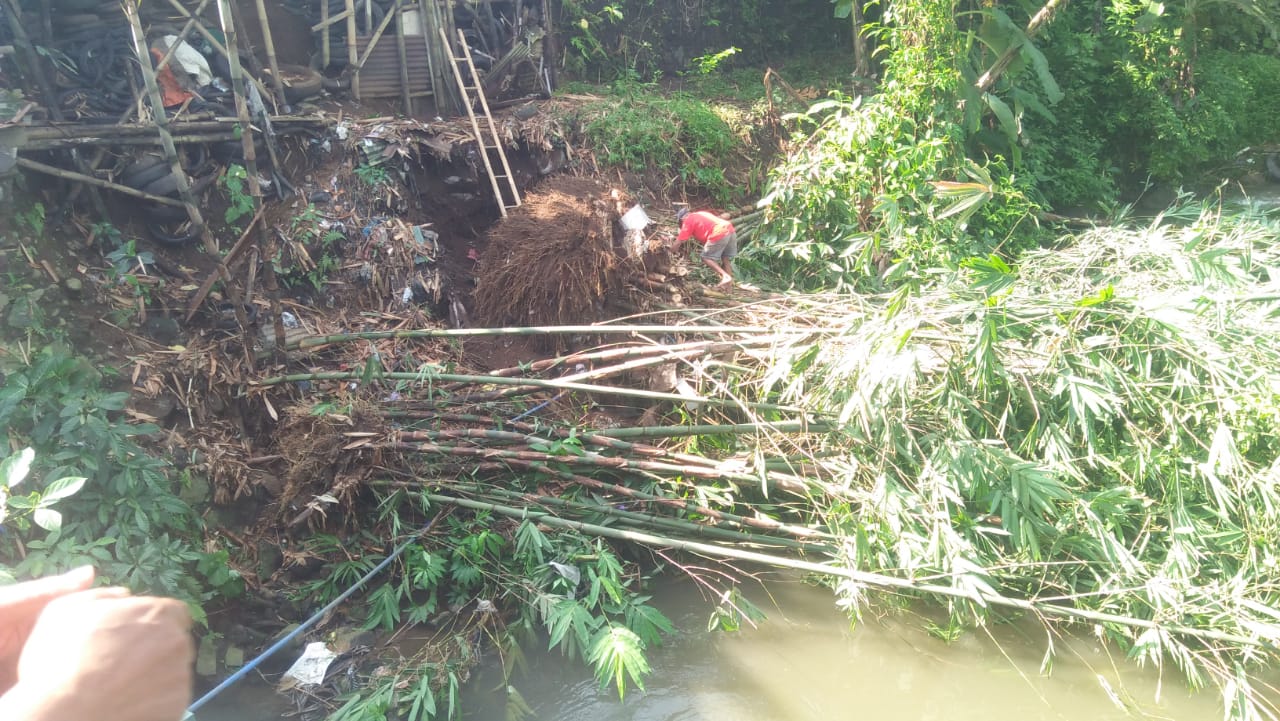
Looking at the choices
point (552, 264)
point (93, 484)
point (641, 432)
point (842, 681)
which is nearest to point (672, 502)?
point (641, 432)

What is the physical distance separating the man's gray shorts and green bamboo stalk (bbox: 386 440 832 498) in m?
2.15

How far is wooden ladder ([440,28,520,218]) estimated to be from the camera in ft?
21.1

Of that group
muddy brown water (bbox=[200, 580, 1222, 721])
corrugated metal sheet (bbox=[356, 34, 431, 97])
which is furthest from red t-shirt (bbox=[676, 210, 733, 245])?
corrugated metal sheet (bbox=[356, 34, 431, 97])

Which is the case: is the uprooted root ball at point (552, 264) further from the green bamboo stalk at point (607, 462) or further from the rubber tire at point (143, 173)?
the rubber tire at point (143, 173)

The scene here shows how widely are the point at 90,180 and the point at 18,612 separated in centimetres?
445

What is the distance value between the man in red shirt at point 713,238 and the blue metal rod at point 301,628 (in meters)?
2.80

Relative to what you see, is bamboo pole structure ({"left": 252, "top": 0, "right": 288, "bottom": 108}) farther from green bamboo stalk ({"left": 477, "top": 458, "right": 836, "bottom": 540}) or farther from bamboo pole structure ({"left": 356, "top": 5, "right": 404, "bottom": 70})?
green bamboo stalk ({"left": 477, "top": 458, "right": 836, "bottom": 540})

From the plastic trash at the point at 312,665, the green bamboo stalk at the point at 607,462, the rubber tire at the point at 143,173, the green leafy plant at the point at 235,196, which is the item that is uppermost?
the rubber tire at the point at 143,173

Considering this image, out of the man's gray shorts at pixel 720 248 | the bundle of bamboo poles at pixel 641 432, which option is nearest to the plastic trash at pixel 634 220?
the man's gray shorts at pixel 720 248

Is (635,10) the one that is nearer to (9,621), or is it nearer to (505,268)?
(505,268)

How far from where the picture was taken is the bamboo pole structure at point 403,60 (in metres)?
6.96

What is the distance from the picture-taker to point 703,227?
566 centimetres

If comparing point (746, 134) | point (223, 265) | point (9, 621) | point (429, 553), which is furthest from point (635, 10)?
point (9, 621)

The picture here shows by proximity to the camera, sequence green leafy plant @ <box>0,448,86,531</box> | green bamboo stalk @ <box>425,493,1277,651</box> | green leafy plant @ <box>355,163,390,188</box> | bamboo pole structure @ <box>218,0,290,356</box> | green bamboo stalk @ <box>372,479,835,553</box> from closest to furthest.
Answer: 1. green leafy plant @ <box>0,448,86,531</box>
2. green bamboo stalk @ <box>425,493,1277,651</box>
3. green bamboo stalk @ <box>372,479,835,553</box>
4. bamboo pole structure @ <box>218,0,290,356</box>
5. green leafy plant @ <box>355,163,390,188</box>
